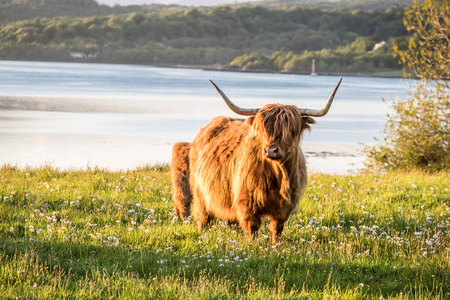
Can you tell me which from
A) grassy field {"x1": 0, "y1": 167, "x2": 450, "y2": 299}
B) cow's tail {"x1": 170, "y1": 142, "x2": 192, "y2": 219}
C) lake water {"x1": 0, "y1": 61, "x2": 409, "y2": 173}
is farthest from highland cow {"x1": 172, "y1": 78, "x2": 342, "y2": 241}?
lake water {"x1": 0, "y1": 61, "x2": 409, "y2": 173}

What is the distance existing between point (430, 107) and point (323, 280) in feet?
38.5

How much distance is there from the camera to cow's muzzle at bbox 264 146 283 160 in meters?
6.74

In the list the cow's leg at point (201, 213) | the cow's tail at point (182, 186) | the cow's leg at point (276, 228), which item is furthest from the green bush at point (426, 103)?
the cow's leg at point (276, 228)

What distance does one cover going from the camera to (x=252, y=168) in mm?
7523

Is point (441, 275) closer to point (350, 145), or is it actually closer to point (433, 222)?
point (433, 222)

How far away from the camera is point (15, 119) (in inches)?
1523

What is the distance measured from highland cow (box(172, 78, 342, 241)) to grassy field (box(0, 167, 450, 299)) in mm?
356

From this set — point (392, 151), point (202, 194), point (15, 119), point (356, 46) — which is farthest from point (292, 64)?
point (202, 194)

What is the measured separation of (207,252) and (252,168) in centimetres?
119

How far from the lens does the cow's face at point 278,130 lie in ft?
22.6

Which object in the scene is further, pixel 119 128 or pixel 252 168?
pixel 119 128

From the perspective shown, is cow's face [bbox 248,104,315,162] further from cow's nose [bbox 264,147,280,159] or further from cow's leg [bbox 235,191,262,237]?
cow's leg [bbox 235,191,262,237]

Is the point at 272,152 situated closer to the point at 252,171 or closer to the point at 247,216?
the point at 252,171

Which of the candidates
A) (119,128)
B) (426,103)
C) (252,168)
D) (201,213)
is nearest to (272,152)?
(252,168)
